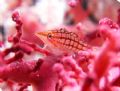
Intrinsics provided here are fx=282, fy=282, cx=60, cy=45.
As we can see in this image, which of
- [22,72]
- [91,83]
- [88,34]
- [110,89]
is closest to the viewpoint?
[91,83]

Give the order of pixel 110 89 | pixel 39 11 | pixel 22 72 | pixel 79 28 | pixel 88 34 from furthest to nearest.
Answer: pixel 39 11
pixel 88 34
pixel 79 28
pixel 22 72
pixel 110 89

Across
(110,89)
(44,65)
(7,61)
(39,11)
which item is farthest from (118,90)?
(39,11)

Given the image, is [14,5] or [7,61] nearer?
[7,61]

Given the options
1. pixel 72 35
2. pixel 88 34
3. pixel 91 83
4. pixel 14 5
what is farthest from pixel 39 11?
pixel 91 83

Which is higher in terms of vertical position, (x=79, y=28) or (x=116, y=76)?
(x=79, y=28)

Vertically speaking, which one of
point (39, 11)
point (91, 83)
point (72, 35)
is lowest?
point (91, 83)

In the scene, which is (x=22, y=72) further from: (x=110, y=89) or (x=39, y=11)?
(x=39, y=11)

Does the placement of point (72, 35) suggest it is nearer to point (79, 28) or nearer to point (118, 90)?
point (79, 28)
